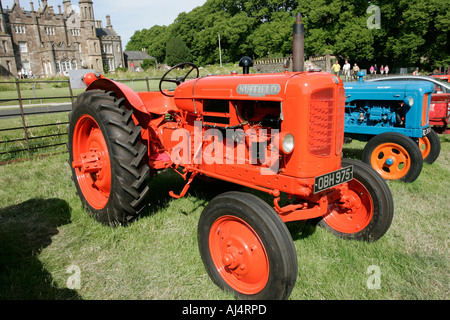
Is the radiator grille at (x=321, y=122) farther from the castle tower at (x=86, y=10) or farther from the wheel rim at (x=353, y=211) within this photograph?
the castle tower at (x=86, y=10)

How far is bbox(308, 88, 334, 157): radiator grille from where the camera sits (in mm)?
2346

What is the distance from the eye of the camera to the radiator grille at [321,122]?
235cm

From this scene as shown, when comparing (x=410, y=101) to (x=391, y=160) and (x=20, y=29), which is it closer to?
(x=391, y=160)

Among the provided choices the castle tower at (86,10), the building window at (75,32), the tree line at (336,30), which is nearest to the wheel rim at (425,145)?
the tree line at (336,30)

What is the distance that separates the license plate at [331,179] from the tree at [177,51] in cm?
5820

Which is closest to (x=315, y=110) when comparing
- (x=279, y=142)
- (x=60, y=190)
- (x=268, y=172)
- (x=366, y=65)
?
(x=279, y=142)

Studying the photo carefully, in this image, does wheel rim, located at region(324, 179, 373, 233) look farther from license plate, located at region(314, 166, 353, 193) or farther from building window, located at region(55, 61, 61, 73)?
building window, located at region(55, 61, 61, 73)

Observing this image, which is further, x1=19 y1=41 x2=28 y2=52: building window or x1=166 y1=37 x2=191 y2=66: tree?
x1=166 y1=37 x2=191 y2=66: tree

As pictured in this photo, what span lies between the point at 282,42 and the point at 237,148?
134 ft

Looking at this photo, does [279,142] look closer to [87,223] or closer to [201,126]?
[201,126]

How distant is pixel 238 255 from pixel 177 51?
6045cm

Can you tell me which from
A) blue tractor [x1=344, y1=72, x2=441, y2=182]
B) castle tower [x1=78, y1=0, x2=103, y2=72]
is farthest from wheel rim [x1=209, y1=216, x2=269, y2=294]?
castle tower [x1=78, y1=0, x2=103, y2=72]

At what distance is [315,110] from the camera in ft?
7.72

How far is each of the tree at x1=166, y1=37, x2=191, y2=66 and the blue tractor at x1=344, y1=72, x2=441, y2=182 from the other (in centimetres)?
5504
